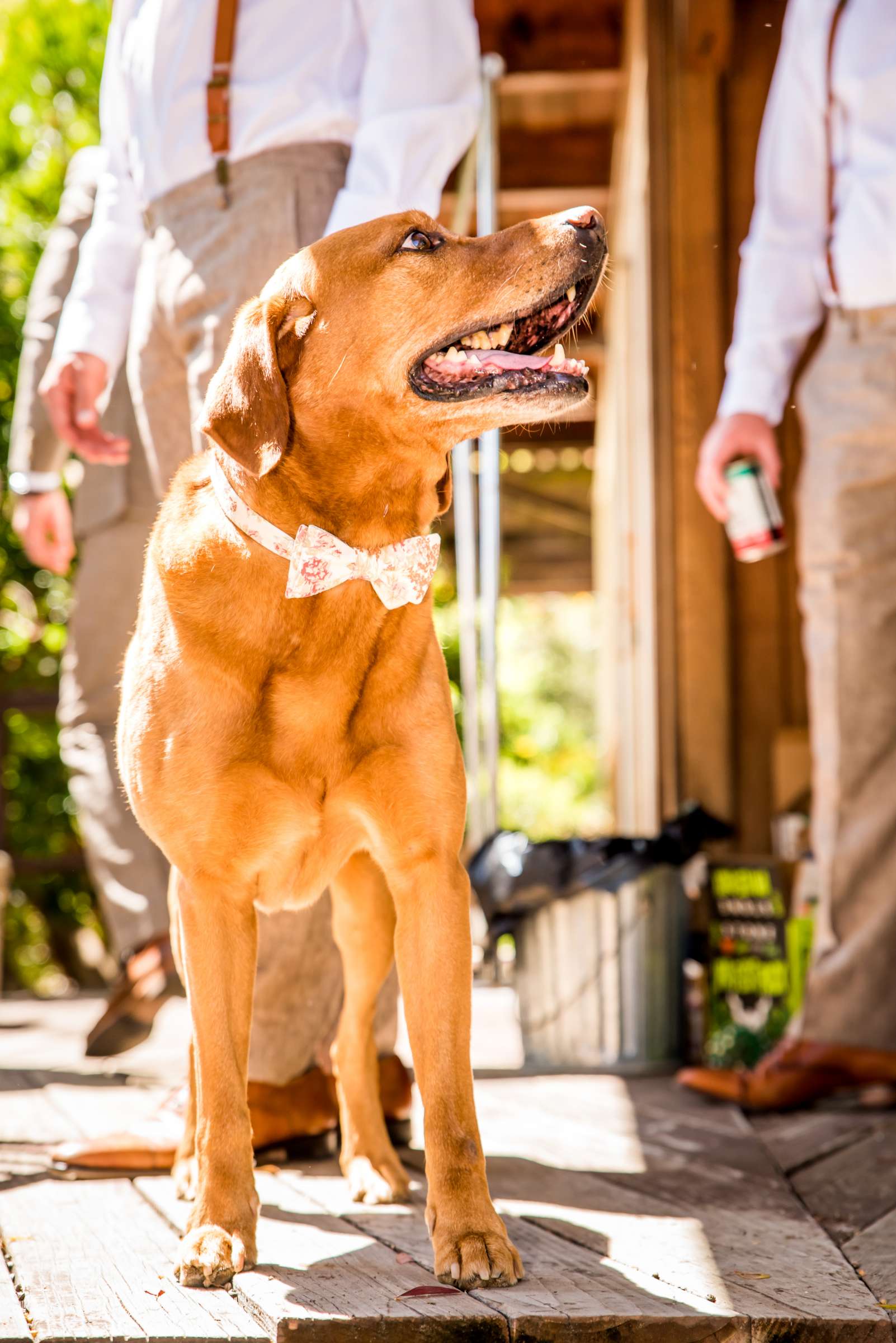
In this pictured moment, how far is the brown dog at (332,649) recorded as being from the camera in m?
1.89

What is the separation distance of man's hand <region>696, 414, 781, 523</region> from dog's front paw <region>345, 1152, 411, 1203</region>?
1627mm

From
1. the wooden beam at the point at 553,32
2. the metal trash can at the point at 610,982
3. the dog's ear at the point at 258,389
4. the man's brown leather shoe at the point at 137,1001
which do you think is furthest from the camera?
the wooden beam at the point at 553,32

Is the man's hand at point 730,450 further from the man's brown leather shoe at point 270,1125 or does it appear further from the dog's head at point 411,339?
the man's brown leather shoe at point 270,1125

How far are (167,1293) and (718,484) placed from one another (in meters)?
2.14

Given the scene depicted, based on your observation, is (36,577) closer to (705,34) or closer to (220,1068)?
(705,34)

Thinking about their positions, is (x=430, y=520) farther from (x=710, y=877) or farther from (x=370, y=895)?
(x=710, y=877)

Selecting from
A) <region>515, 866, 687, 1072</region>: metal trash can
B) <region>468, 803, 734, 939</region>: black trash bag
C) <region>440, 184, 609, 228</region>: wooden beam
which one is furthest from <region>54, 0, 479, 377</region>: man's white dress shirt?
<region>440, 184, 609, 228</region>: wooden beam

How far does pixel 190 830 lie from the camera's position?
74.6 inches

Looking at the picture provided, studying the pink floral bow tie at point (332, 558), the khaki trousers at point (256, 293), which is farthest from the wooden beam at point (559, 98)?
the pink floral bow tie at point (332, 558)

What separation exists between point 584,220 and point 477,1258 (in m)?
1.38

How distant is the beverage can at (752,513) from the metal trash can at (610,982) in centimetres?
98

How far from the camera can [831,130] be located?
10.0 feet

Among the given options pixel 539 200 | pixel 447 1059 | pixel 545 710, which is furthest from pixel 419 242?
pixel 545 710

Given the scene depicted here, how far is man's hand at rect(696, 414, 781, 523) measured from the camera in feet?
10.3
